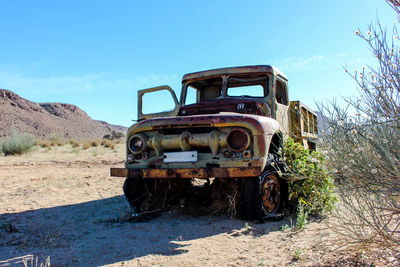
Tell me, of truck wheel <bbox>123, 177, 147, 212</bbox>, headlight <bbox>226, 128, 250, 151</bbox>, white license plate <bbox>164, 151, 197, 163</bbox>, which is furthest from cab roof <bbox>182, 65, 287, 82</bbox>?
truck wheel <bbox>123, 177, 147, 212</bbox>

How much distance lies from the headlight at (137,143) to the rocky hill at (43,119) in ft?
149

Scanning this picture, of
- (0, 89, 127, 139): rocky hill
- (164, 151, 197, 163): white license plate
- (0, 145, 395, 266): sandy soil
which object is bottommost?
(0, 145, 395, 266): sandy soil

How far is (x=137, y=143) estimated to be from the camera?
4863 mm

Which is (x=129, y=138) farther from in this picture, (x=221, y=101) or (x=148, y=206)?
(x=221, y=101)

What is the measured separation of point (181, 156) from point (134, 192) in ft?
3.65

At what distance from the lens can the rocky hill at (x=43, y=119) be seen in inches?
1950

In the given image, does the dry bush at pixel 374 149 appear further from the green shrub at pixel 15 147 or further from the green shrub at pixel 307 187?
the green shrub at pixel 15 147

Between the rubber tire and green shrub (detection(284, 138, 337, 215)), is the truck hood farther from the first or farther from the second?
the rubber tire

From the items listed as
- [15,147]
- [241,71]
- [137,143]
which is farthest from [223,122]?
[15,147]

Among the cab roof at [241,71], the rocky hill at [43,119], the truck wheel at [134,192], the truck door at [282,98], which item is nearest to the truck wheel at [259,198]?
the truck door at [282,98]

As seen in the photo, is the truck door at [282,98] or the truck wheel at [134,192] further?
the truck door at [282,98]

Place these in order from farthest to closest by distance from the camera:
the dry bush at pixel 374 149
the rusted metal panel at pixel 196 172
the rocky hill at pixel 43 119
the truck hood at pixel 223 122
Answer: the rocky hill at pixel 43 119 → the truck hood at pixel 223 122 → the rusted metal panel at pixel 196 172 → the dry bush at pixel 374 149

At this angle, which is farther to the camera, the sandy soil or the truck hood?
the truck hood

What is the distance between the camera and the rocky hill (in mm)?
49531
